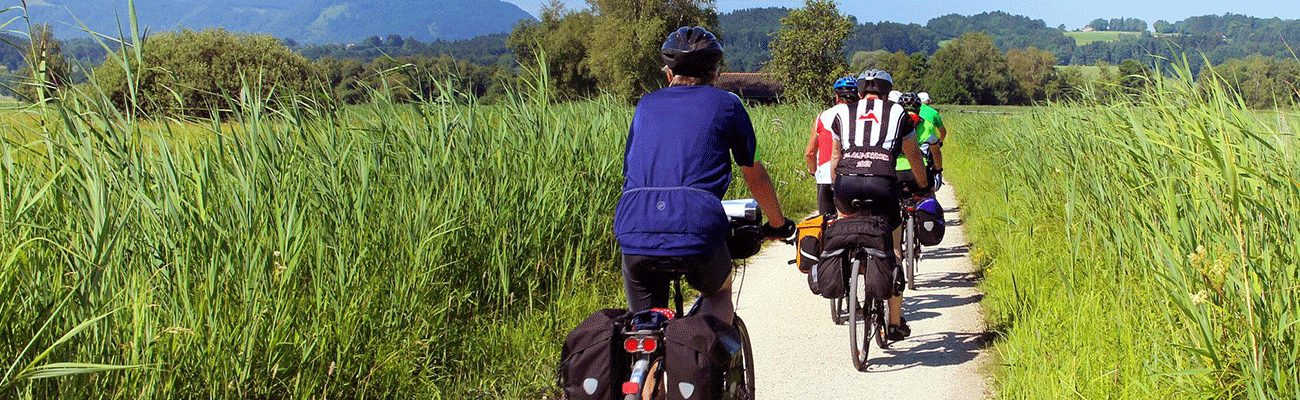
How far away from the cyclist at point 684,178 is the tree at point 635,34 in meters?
69.8

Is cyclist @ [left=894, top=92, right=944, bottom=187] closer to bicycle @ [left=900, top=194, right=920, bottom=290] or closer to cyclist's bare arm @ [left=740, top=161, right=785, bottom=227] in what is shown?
bicycle @ [left=900, top=194, right=920, bottom=290]

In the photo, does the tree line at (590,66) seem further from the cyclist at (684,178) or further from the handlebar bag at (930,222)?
the handlebar bag at (930,222)

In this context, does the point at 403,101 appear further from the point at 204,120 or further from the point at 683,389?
the point at 683,389

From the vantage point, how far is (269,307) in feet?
12.4

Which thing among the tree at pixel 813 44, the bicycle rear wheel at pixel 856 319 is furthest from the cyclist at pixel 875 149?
the tree at pixel 813 44

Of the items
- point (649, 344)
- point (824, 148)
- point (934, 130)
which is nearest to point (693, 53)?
point (649, 344)

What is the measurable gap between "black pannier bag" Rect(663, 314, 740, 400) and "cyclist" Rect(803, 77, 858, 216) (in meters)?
3.71

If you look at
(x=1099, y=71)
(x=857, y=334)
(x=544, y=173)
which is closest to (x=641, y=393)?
(x=857, y=334)

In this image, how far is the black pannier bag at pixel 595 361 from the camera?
10.8 ft

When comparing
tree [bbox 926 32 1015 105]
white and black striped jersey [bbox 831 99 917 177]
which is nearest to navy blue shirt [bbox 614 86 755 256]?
white and black striped jersey [bbox 831 99 917 177]

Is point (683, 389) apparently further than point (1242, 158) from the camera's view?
No

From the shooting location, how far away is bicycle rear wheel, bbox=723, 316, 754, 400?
3605 mm

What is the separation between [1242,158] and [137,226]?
416cm

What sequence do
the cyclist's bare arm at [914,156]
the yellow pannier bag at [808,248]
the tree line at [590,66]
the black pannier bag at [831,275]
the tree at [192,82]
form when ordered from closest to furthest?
1. the tree at [192,82]
2. the tree line at [590,66]
3. the black pannier bag at [831,275]
4. the yellow pannier bag at [808,248]
5. the cyclist's bare arm at [914,156]
